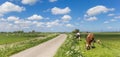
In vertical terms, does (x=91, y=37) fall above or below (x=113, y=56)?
above

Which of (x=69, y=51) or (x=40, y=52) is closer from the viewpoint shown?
(x=69, y=51)

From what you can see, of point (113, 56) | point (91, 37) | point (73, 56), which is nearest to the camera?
point (73, 56)

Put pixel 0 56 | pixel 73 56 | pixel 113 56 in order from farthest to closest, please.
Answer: pixel 0 56 → pixel 113 56 → pixel 73 56

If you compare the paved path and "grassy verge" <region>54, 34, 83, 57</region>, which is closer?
"grassy verge" <region>54, 34, 83, 57</region>

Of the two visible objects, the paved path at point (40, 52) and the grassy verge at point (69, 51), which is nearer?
the grassy verge at point (69, 51)

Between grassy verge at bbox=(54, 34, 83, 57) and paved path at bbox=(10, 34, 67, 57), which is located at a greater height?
grassy verge at bbox=(54, 34, 83, 57)

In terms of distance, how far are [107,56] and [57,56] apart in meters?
4.30

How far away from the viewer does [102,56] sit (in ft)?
54.5

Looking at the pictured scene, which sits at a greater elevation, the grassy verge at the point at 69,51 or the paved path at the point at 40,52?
the grassy verge at the point at 69,51

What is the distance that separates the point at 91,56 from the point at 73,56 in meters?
2.21

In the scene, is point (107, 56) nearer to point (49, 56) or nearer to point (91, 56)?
point (91, 56)

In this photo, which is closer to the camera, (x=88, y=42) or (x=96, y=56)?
(x=96, y=56)

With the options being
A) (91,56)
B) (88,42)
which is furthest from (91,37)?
(91,56)

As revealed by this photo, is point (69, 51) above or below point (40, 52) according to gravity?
above
